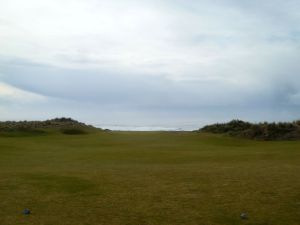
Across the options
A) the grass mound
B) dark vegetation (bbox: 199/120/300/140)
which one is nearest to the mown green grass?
dark vegetation (bbox: 199/120/300/140)

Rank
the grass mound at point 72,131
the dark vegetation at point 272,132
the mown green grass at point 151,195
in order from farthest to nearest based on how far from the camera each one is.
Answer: the grass mound at point 72,131 < the dark vegetation at point 272,132 < the mown green grass at point 151,195

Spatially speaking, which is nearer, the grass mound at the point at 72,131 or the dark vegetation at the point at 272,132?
the dark vegetation at the point at 272,132

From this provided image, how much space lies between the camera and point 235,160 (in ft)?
71.9

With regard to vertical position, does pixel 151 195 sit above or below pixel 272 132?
below

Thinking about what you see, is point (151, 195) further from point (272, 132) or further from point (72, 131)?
point (72, 131)

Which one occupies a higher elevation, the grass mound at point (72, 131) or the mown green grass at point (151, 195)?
the grass mound at point (72, 131)

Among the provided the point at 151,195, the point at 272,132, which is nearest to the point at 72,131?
the point at 272,132

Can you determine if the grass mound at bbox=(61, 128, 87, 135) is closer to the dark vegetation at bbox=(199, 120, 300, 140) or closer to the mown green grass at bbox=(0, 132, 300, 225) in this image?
A: the dark vegetation at bbox=(199, 120, 300, 140)

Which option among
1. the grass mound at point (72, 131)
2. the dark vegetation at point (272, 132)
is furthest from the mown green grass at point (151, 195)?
the grass mound at point (72, 131)

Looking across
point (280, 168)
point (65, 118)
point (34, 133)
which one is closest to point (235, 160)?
point (280, 168)

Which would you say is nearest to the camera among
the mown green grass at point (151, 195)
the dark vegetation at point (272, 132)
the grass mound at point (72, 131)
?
the mown green grass at point (151, 195)

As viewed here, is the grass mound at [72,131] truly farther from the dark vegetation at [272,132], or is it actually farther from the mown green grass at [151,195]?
the mown green grass at [151,195]

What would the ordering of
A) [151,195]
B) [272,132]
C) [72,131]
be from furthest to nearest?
[72,131] → [272,132] → [151,195]

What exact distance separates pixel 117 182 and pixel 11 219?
16.6 ft
